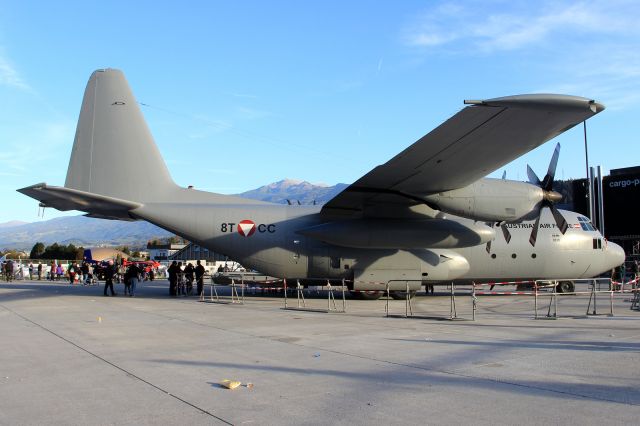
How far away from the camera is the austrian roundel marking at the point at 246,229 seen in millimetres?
20500

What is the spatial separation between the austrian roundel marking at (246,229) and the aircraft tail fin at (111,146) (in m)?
3.48

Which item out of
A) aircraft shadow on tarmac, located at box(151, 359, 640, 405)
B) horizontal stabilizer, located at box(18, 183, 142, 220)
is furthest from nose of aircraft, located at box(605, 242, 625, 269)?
horizontal stabilizer, located at box(18, 183, 142, 220)

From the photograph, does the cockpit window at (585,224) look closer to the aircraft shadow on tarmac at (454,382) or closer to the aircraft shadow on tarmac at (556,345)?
the aircraft shadow on tarmac at (556,345)

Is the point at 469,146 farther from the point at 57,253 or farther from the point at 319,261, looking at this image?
the point at 57,253

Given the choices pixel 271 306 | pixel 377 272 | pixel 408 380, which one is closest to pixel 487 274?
pixel 377 272

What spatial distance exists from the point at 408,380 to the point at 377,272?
13.1m

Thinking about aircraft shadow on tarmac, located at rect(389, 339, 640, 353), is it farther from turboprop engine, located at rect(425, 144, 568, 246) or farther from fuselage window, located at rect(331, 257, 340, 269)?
fuselage window, located at rect(331, 257, 340, 269)

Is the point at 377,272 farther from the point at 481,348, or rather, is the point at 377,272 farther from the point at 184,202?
the point at 481,348

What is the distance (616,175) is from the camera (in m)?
49.1

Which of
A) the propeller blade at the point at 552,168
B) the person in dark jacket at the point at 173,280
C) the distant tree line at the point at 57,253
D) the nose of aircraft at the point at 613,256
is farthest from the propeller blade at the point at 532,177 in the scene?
the distant tree line at the point at 57,253

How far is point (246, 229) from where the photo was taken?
20.5m

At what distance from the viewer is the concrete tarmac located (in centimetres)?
562

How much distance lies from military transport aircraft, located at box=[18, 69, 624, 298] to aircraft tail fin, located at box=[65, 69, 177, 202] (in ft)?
0.12

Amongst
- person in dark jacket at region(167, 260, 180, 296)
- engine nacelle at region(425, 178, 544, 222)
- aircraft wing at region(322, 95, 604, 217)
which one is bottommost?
person in dark jacket at region(167, 260, 180, 296)
